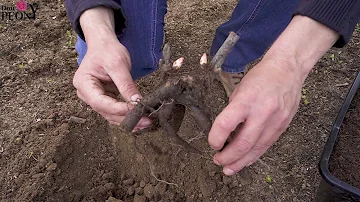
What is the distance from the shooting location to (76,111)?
71.1 inches

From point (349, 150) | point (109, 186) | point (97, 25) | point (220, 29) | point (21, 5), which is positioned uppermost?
point (97, 25)

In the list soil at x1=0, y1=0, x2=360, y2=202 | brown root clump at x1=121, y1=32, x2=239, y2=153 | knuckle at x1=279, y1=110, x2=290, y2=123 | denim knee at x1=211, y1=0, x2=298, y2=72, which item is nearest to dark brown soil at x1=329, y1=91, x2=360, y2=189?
soil at x1=0, y1=0, x2=360, y2=202

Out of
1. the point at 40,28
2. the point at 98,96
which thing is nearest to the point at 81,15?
the point at 98,96

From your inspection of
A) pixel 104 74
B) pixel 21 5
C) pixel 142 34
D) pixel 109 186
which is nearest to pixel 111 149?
pixel 109 186

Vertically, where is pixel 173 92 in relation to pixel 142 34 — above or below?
above

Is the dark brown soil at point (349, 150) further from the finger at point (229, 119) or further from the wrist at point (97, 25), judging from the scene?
the wrist at point (97, 25)

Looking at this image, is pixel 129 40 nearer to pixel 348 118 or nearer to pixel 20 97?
pixel 20 97

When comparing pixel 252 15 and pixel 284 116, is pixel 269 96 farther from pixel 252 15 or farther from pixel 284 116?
pixel 252 15

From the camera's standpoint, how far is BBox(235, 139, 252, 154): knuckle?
96 centimetres

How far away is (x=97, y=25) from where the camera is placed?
122 centimetres

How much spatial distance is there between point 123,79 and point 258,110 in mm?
383

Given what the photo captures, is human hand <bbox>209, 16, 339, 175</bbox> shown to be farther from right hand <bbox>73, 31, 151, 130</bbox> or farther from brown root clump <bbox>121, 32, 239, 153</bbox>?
right hand <bbox>73, 31, 151, 130</bbox>

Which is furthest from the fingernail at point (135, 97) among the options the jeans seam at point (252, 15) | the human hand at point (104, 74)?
the jeans seam at point (252, 15)

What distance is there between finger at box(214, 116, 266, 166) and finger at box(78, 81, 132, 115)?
29 centimetres
